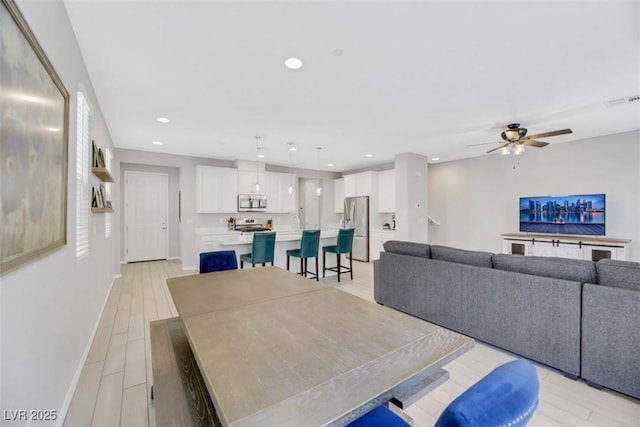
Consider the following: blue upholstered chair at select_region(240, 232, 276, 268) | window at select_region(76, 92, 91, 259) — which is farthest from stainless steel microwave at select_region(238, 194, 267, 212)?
window at select_region(76, 92, 91, 259)

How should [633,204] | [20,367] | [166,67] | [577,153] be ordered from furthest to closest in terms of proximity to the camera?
[577,153]
[633,204]
[166,67]
[20,367]

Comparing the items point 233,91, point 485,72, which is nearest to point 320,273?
point 233,91

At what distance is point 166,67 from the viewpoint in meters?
2.50

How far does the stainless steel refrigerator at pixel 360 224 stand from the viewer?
7387 millimetres

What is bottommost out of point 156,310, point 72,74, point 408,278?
point 156,310

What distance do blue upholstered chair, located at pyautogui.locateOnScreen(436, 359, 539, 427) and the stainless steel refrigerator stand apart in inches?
256

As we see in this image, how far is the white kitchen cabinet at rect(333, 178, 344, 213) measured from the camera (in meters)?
8.55

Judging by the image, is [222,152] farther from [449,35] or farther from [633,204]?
[633,204]

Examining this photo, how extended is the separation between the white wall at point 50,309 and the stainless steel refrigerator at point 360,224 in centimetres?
582

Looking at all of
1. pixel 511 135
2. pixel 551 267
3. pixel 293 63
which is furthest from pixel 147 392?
Answer: pixel 511 135

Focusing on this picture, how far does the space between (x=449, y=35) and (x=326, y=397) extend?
96.3 inches

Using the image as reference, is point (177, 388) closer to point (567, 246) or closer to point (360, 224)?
point (567, 246)

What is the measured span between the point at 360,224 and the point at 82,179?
6.02 meters

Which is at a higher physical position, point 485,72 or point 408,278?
point 485,72
